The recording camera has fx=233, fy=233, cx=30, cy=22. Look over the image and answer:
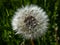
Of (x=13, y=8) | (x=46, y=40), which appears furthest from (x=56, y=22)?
(x=13, y=8)

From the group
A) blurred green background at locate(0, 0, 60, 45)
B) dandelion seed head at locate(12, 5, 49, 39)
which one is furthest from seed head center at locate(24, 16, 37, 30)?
blurred green background at locate(0, 0, 60, 45)

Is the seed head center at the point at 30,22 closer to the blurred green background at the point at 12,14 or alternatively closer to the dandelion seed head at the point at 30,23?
the dandelion seed head at the point at 30,23

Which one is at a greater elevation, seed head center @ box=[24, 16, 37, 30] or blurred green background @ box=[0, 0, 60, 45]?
seed head center @ box=[24, 16, 37, 30]

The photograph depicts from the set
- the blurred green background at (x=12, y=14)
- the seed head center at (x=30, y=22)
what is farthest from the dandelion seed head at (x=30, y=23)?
the blurred green background at (x=12, y=14)

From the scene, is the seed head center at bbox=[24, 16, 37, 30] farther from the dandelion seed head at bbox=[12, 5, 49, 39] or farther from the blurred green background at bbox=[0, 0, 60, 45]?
the blurred green background at bbox=[0, 0, 60, 45]

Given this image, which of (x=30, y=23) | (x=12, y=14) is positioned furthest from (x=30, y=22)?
(x=12, y=14)

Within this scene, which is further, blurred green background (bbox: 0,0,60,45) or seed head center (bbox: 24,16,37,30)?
blurred green background (bbox: 0,0,60,45)

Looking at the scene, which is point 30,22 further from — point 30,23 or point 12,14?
point 12,14

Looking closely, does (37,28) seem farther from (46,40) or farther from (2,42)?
(2,42)
